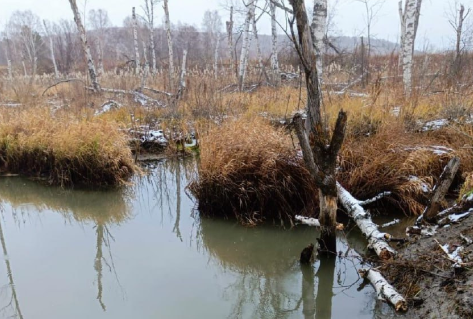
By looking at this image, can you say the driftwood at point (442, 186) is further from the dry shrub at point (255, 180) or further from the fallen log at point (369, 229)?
the dry shrub at point (255, 180)

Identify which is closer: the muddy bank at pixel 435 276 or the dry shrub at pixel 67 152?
the muddy bank at pixel 435 276

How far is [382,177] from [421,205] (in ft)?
1.75

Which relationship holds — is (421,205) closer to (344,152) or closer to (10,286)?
(344,152)

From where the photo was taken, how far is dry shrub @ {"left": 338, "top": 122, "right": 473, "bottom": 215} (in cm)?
426

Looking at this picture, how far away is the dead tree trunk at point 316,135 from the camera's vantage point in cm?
278

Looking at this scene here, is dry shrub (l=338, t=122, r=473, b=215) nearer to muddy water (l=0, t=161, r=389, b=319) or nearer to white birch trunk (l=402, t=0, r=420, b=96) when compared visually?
muddy water (l=0, t=161, r=389, b=319)

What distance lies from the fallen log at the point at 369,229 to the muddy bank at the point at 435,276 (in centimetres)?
11

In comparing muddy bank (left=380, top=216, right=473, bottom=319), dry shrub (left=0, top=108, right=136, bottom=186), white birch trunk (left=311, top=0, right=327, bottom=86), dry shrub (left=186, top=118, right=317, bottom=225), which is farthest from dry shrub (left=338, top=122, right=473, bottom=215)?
dry shrub (left=0, top=108, right=136, bottom=186)

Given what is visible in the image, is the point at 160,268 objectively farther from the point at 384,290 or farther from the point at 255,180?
the point at 384,290

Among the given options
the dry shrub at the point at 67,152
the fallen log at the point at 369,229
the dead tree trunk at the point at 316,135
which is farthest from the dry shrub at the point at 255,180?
the dry shrub at the point at 67,152

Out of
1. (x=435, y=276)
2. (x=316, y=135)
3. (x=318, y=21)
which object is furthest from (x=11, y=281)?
(x=318, y=21)

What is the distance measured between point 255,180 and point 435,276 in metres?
2.12

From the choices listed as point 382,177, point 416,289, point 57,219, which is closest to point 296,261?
point 416,289

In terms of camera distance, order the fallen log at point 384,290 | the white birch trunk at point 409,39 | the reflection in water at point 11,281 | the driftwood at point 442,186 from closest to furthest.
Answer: the fallen log at point 384,290 → the reflection in water at point 11,281 → the driftwood at point 442,186 → the white birch trunk at point 409,39
